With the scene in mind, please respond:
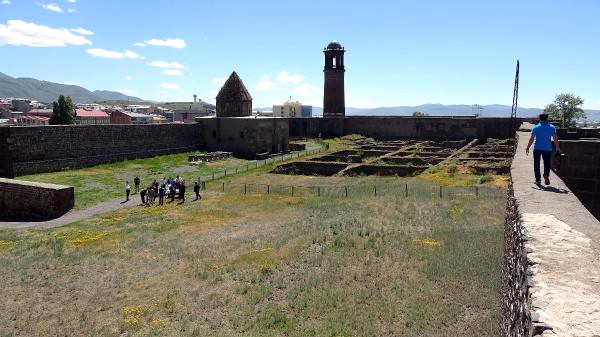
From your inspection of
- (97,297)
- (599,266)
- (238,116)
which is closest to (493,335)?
(599,266)

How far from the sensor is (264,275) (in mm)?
11859

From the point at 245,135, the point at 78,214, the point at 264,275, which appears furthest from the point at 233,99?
the point at 264,275

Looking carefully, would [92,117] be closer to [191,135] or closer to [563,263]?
[191,135]

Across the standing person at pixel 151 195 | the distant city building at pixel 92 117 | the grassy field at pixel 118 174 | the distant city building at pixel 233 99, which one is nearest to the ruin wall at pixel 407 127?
the distant city building at pixel 233 99

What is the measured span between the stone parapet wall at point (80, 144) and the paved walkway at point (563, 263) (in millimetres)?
29136

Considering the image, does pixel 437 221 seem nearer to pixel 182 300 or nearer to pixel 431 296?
pixel 431 296

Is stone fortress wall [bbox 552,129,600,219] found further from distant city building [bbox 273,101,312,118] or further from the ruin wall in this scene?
distant city building [bbox 273,101,312,118]

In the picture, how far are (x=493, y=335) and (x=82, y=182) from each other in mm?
24721

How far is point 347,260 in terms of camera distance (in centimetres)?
1262

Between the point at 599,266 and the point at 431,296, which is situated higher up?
the point at 599,266

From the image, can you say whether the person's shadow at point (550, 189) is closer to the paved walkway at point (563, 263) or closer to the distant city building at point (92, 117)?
the paved walkway at point (563, 263)

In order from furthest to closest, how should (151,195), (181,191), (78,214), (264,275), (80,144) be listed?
(80,144)
(181,191)
(151,195)
(78,214)
(264,275)

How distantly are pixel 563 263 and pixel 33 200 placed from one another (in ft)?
72.8

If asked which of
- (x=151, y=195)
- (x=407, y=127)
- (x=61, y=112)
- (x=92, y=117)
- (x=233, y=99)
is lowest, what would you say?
(x=151, y=195)
